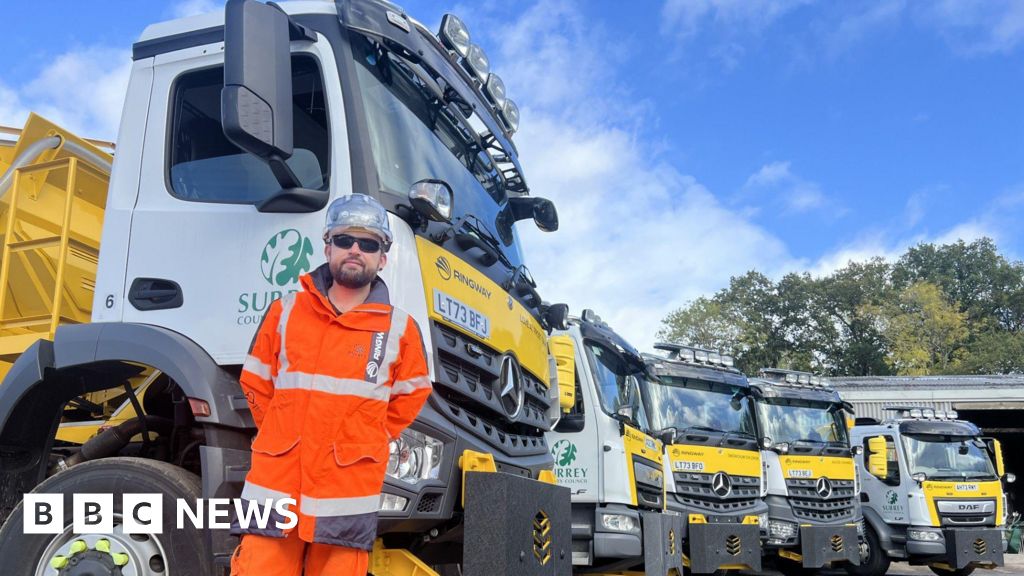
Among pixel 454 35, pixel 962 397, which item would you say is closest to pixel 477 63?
pixel 454 35

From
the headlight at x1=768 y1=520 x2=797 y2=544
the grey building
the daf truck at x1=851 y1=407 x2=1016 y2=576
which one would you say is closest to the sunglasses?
the headlight at x1=768 y1=520 x2=797 y2=544

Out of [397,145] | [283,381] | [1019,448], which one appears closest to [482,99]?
[397,145]

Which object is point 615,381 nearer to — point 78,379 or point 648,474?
point 648,474

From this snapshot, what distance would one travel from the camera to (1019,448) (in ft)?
93.0

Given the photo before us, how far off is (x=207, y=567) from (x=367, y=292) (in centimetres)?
112

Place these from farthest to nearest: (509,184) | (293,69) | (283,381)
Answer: (509,184)
(293,69)
(283,381)

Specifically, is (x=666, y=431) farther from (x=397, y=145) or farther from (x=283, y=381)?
(x=283, y=381)

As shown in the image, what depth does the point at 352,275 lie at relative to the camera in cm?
281

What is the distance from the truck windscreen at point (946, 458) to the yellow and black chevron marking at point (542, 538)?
11.5 m

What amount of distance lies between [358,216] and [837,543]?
9967 millimetres

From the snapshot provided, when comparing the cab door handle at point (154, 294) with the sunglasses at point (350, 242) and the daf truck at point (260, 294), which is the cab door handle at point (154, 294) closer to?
the daf truck at point (260, 294)

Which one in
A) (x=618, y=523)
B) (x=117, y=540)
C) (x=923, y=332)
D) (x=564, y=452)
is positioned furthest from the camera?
(x=923, y=332)

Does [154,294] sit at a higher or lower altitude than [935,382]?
lower

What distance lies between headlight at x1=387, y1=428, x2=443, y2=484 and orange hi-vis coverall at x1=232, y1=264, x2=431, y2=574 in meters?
0.15
